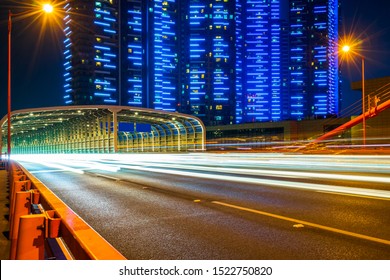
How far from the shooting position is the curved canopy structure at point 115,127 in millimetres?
46016

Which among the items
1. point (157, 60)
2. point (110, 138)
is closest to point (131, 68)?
point (157, 60)

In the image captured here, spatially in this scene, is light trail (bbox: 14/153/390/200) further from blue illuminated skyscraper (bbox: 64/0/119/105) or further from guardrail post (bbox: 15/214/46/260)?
blue illuminated skyscraper (bbox: 64/0/119/105)

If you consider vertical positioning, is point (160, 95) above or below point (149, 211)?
above

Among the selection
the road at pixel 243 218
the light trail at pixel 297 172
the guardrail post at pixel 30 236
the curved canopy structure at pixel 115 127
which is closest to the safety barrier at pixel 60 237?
the guardrail post at pixel 30 236

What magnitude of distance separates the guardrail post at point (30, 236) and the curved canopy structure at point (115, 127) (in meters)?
41.1

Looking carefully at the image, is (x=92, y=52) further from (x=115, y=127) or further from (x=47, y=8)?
(x=47, y=8)

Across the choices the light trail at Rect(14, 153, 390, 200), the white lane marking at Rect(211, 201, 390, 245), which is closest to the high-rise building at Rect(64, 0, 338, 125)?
the light trail at Rect(14, 153, 390, 200)

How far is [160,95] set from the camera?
19200 centimetres

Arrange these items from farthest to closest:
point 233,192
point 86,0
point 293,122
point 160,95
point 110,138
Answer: point 160,95
point 86,0
point 293,122
point 110,138
point 233,192

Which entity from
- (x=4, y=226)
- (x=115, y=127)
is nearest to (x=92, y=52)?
(x=115, y=127)

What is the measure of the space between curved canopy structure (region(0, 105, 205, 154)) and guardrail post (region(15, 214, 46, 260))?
4109 centimetres

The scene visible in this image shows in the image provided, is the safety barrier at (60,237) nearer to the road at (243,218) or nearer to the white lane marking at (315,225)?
the road at (243,218)
